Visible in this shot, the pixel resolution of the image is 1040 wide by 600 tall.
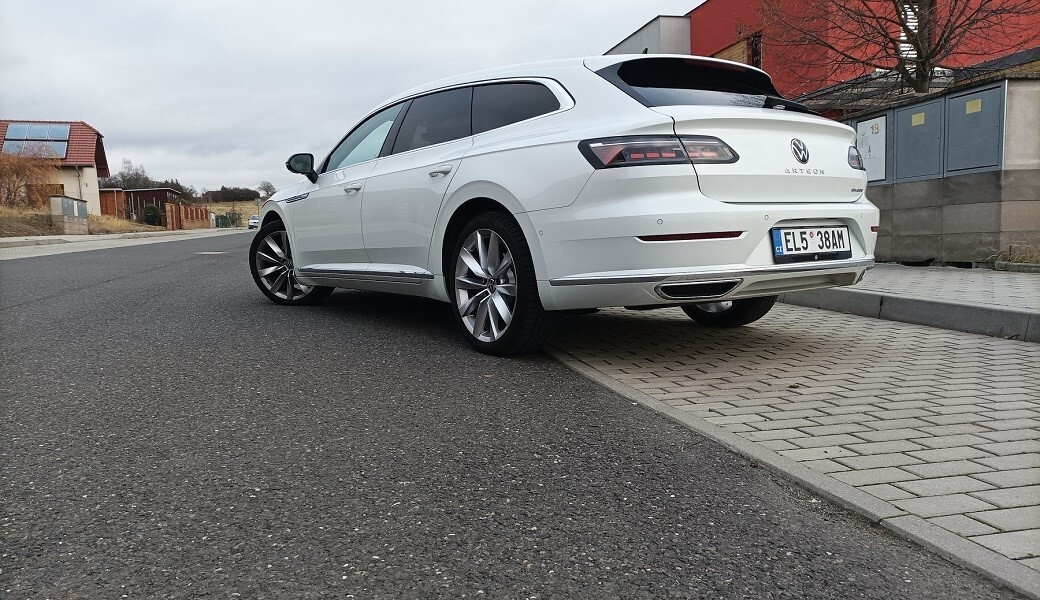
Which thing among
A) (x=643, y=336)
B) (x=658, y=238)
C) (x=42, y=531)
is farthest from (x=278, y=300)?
(x=42, y=531)

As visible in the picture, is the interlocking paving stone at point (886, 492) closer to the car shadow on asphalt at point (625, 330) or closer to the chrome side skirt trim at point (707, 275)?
the chrome side skirt trim at point (707, 275)

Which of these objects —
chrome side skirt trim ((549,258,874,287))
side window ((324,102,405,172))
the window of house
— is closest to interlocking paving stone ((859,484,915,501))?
chrome side skirt trim ((549,258,874,287))

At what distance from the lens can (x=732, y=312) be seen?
5.72 m

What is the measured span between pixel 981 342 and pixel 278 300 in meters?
5.41

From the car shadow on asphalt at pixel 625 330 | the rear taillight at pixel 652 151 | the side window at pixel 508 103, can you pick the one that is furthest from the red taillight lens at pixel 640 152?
the car shadow on asphalt at pixel 625 330

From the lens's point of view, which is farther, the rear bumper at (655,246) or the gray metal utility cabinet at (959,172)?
the gray metal utility cabinet at (959,172)

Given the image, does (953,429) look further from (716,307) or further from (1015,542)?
(716,307)

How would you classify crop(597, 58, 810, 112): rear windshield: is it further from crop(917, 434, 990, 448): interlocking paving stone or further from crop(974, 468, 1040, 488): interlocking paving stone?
crop(974, 468, 1040, 488): interlocking paving stone

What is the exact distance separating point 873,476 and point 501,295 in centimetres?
238

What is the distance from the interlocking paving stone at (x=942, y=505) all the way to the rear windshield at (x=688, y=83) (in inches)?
92.4

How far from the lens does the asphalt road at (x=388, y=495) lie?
199 centimetres

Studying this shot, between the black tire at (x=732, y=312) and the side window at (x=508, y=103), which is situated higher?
the side window at (x=508, y=103)

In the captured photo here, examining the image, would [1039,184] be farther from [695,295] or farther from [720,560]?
[720,560]

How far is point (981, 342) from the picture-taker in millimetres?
5266
